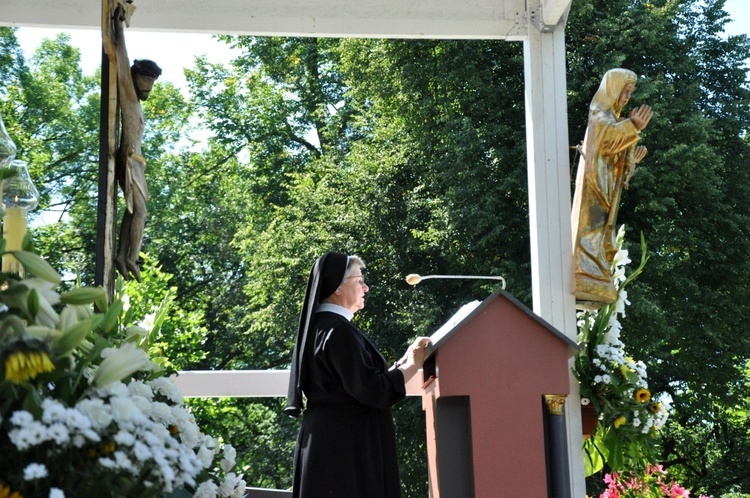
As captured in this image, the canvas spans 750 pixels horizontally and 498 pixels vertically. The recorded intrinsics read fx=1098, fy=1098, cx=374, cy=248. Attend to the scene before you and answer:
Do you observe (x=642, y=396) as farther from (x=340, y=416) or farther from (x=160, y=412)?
(x=160, y=412)

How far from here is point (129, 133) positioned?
464 centimetres

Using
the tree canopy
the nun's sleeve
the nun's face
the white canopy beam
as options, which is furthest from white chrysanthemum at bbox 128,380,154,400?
the tree canopy

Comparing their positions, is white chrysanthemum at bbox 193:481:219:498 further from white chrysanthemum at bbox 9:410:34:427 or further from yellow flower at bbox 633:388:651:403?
yellow flower at bbox 633:388:651:403

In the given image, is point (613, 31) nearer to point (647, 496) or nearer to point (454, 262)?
point (454, 262)

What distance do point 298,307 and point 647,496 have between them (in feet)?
41.4

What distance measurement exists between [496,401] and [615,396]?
2.11 metres

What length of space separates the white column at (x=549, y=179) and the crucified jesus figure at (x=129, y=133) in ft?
8.18

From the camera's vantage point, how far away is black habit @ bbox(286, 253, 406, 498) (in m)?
4.16

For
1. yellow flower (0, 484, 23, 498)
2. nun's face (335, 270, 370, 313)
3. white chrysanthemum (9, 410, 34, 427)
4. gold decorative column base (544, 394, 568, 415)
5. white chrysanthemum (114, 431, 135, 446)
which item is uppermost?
nun's face (335, 270, 370, 313)

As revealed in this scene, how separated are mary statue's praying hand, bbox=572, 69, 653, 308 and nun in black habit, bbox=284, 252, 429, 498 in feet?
7.64

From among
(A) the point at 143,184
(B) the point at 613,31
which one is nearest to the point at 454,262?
(B) the point at 613,31

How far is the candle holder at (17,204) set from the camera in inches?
102

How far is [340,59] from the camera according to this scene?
20344mm

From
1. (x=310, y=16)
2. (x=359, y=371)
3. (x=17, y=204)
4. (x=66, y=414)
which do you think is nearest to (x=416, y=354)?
(x=359, y=371)
